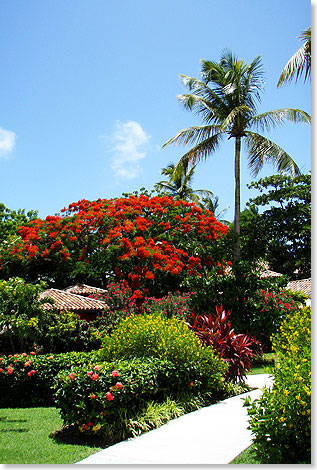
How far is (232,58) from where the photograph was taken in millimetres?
14281

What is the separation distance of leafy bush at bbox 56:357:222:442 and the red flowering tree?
10.7 m

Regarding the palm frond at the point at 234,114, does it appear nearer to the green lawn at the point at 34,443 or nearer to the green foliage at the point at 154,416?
the green foliage at the point at 154,416

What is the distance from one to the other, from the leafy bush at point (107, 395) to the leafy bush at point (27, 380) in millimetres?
2681

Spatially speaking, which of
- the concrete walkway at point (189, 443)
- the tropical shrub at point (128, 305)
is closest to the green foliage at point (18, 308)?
the concrete walkway at point (189, 443)

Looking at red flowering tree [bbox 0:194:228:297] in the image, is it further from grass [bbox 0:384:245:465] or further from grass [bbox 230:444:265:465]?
grass [bbox 230:444:265:465]

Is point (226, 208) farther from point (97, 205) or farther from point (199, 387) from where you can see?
point (199, 387)

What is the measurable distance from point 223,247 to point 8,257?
32.4ft

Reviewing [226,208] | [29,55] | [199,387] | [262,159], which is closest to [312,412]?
[199,387]

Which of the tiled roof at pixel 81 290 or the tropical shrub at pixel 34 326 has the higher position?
the tiled roof at pixel 81 290

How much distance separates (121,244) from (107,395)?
1260 centimetres

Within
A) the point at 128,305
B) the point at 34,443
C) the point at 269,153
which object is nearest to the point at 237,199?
the point at 269,153

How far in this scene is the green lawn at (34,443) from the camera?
558 centimetres

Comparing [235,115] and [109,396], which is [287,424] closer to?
[109,396]

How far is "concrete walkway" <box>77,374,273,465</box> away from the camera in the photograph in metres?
5.48
